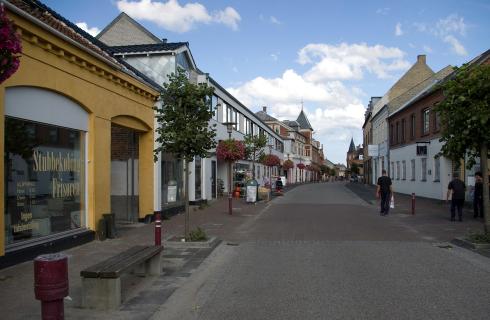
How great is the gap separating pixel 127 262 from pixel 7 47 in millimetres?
3416

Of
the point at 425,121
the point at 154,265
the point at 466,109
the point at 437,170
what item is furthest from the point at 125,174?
the point at 425,121

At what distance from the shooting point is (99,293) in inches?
240

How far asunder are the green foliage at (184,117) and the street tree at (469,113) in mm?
5756

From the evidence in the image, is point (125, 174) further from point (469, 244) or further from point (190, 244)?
point (469, 244)

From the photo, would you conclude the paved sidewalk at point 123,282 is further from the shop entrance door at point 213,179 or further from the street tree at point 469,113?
the shop entrance door at point 213,179

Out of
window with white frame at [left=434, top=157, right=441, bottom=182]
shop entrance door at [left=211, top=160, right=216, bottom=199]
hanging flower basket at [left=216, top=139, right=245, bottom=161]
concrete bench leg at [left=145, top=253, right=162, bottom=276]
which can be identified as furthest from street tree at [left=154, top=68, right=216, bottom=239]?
window with white frame at [left=434, top=157, right=441, bottom=182]

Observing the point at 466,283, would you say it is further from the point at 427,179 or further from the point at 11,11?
the point at 427,179

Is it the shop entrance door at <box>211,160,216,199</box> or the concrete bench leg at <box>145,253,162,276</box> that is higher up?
the shop entrance door at <box>211,160,216,199</box>

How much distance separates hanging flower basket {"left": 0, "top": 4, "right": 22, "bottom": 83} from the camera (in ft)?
13.5

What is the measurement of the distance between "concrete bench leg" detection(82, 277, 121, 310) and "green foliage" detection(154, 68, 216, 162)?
18.8 ft

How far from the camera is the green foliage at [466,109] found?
11117 millimetres

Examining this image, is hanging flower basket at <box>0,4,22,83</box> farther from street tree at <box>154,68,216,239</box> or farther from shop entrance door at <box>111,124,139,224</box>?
shop entrance door at <box>111,124,139,224</box>

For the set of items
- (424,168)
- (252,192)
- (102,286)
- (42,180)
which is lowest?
(102,286)

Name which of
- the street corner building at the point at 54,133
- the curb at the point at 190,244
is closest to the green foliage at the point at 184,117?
A: the street corner building at the point at 54,133
